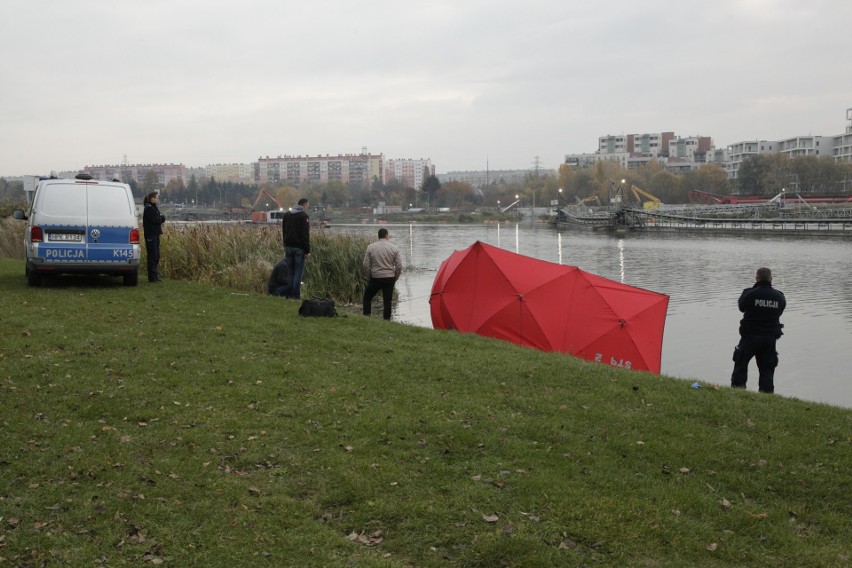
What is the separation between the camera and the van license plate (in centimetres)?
1359

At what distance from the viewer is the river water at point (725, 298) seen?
46.7 feet

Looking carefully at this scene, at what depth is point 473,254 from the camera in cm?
1390

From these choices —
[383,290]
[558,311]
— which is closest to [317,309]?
[383,290]

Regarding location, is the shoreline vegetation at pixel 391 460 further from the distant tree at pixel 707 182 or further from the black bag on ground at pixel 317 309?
the distant tree at pixel 707 182

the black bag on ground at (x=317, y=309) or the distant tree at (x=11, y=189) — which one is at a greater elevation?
the distant tree at (x=11, y=189)

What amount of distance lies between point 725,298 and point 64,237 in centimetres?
1994

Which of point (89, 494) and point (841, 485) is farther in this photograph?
point (841, 485)

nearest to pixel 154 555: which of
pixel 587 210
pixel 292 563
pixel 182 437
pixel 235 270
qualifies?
pixel 292 563

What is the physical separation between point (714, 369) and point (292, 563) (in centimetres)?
1174

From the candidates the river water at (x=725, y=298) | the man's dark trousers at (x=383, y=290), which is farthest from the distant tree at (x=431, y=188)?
the man's dark trousers at (x=383, y=290)

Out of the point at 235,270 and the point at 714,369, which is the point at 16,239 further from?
the point at 714,369

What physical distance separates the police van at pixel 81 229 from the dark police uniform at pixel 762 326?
10.6 metres

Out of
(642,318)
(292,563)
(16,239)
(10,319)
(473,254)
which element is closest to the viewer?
(292,563)

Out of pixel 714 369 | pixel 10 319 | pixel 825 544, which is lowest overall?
pixel 714 369
